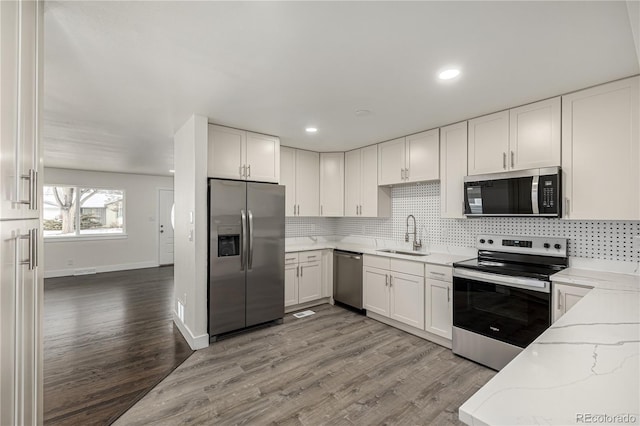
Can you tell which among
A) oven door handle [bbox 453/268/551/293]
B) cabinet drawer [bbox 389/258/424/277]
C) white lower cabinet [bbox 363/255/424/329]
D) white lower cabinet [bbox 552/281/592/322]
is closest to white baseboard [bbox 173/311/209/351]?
white lower cabinet [bbox 363/255/424/329]

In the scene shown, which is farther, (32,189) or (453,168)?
(453,168)

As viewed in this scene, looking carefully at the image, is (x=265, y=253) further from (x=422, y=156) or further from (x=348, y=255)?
(x=422, y=156)

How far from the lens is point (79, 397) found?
2289 mm

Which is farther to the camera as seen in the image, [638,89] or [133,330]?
[133,330]

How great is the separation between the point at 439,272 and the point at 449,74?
77.6 inches

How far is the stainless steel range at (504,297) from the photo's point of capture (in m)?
2.43

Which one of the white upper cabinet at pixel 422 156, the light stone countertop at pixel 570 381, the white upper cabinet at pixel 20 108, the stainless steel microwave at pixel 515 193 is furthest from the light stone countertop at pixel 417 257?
the white upper cabinet at pixel 20 108

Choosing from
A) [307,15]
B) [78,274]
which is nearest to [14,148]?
[307,15]

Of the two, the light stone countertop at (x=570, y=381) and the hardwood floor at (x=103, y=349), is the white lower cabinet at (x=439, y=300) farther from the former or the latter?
the hardwood floor at (x=103, y=349)

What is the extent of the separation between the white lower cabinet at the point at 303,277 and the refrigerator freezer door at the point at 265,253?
321mm

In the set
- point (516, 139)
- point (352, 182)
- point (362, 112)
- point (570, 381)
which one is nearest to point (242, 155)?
point (362, 112)

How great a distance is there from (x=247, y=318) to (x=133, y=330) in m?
1.46

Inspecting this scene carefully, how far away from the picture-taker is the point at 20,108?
109cm

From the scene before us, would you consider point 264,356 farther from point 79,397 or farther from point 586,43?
point 586,43
